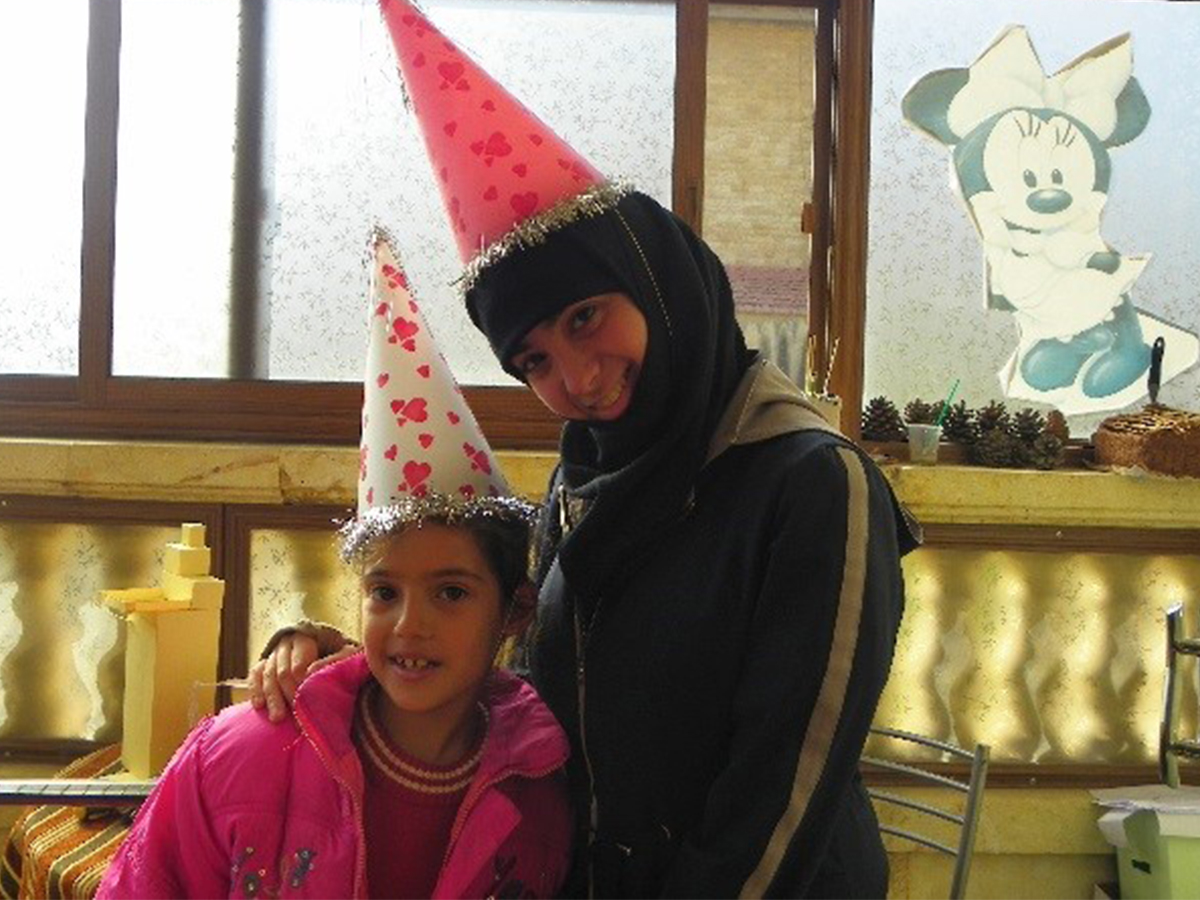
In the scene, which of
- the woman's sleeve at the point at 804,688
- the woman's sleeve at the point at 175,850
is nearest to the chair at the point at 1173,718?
the woman's sleeve at the point at 804,688

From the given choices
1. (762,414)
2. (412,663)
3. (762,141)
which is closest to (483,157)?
(762,414)

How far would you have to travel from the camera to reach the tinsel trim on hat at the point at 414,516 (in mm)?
1286

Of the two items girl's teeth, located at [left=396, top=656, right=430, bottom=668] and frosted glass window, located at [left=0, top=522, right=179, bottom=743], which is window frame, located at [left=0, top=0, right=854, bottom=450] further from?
girl's teeth, located at [left=396, top=656, right=430, bottom=668]

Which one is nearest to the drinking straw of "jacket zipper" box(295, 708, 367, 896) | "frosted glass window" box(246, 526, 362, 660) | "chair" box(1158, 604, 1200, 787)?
"chair" box(1158, 604, 1200, 787)

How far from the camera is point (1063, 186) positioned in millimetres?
2805

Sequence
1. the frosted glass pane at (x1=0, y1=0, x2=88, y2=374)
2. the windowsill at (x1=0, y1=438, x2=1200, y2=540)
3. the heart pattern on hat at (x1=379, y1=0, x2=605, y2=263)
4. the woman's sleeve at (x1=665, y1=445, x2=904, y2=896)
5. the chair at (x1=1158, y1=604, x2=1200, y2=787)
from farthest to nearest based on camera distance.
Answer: the frosted glass pane at (x1=0, y1=0, x2=88, y2=374)
the windowsill at (x1=0, y1=438, x2=1200, y2=540)
the chair at (x1=1158, y1=604, x2=1200, y2=787)
the heart pattern on hat at (x1=379, y1=0, x2=605, y2=263)
the woman's sleeve at (x1=665, y1=445, x2=904, y2=896)

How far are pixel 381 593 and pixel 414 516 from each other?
8 cm

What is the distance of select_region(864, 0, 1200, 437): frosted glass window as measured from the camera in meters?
2.78

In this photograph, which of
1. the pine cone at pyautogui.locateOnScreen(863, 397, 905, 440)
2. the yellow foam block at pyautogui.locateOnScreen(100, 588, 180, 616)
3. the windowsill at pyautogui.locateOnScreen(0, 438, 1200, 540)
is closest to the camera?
the yellow foam block at pyautogui.locateOnScreen(100, 588, 180, 616)

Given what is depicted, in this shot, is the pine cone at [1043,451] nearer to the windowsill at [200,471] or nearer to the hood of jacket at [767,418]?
the windowsill at [200,471]

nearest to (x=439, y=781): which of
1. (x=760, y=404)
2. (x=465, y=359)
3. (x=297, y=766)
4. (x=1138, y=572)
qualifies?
(x=297, y=766)

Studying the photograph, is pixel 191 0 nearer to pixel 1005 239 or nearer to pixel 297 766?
pixel 1005 239

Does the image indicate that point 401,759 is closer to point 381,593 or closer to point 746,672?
point 381,593

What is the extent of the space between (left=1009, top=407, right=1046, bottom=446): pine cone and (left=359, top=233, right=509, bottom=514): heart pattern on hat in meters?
1.66
